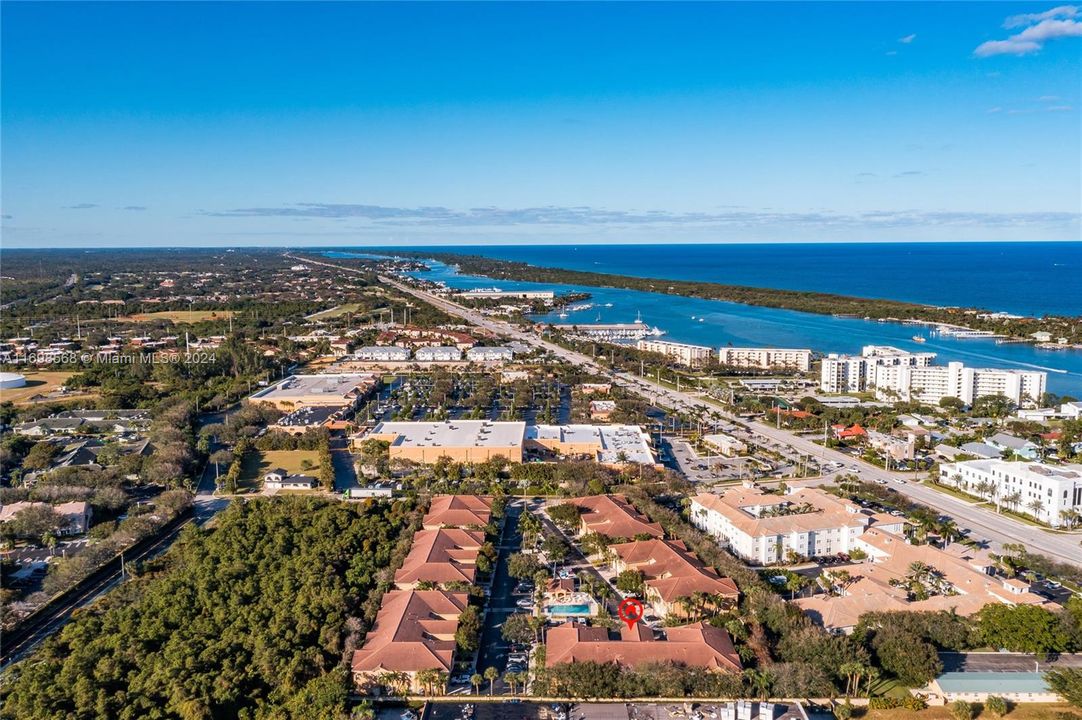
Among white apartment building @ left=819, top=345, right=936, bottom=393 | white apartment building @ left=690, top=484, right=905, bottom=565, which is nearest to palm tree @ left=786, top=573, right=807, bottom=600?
white apartment building @ left=690, top=484, right=905, bottom=565

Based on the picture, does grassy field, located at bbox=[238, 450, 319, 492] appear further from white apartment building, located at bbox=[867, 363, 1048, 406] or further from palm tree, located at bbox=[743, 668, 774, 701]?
white apartment building, located at bbox=[867, 363, 1048, 406]

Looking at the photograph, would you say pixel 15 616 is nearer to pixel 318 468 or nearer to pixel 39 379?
pixel 318 468

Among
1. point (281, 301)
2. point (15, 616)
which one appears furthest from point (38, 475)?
point (281, 301)

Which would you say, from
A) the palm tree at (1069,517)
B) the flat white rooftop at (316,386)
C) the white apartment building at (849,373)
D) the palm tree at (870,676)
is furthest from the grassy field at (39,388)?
the palm tree at (1069,517)

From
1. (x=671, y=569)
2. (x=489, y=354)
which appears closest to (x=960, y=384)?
(x=671, y=569)

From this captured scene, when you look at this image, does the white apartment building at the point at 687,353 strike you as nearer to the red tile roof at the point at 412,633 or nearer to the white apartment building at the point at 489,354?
the white apartment building at the point at 489,354
